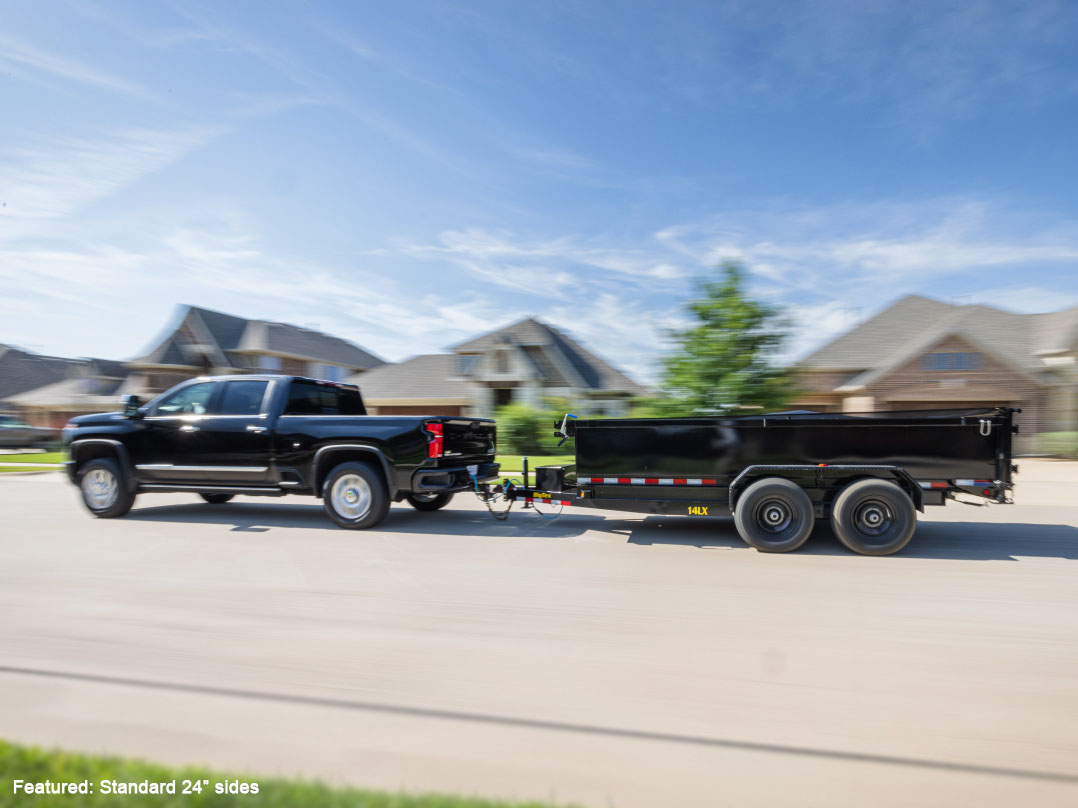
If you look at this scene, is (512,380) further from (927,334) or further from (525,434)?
(927,334)

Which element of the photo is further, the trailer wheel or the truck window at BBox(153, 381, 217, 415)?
the truck window at BBox(153, 381, 217, 415)

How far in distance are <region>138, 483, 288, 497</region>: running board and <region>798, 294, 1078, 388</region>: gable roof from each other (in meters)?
26.0

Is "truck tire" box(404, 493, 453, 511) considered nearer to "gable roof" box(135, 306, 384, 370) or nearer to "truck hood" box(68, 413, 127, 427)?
"truck hood" box(68, 413, 127, 427)

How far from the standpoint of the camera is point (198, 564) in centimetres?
665

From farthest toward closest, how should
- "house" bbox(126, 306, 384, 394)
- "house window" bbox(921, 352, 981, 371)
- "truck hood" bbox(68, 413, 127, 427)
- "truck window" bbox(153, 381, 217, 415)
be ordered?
1. "house" bbox(126, 306, 384, 394)
2. "house window" bbox(921, 352, 981, 371)
3. "truck hood" bbox(68, 413, 127, 427)
4. "truck window" bbox(153, 381, 217, 415)

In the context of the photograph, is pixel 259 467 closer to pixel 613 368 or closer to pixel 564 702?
pixel 564 702

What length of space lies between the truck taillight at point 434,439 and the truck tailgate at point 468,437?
0.12 metres

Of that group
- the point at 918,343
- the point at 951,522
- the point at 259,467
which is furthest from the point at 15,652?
the point at 918,343

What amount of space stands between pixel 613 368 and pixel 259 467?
90.0ft

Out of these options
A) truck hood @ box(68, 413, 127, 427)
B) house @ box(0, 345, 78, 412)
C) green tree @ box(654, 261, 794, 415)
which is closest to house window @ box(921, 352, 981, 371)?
green tree @ box(654, 261, 794, 415)

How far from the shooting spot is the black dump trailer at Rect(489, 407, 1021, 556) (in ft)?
23.1

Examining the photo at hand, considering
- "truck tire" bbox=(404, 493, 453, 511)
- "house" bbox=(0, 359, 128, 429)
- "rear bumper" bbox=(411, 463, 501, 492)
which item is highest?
"house" bbox=(0, 359, 128, 429)

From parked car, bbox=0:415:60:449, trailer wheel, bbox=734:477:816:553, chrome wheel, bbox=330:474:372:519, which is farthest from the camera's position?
parked car, bbox=0:415:60:449

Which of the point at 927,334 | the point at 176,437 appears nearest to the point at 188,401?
the point at 176,437
